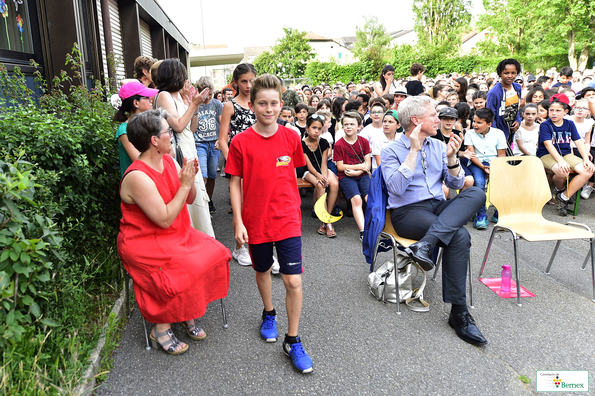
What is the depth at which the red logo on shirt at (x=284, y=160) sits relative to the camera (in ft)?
9.49

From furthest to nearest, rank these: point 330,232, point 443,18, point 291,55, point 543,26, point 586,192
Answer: point 443,18 < point 291,55 < point 543,26 < point 586,192 < point 330,232

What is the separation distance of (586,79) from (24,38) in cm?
1352

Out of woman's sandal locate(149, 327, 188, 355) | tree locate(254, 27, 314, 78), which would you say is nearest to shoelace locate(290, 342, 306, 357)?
woman's sandal locate(149, 327, 188, 355)

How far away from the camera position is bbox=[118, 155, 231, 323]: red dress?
2820 mm

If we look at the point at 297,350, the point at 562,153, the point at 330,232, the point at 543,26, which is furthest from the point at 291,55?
the point at 297,350

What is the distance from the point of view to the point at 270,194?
9.41 feet

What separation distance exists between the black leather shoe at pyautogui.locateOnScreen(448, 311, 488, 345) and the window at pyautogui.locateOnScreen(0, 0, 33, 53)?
5894 millimetres

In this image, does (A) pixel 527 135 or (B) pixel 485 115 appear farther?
(A) pixel 527 135

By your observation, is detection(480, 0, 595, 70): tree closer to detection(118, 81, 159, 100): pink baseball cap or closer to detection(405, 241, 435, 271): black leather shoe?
detection(405, 241, 435, 271): black leather shoe

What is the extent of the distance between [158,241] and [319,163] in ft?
12.3

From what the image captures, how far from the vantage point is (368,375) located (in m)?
2.79

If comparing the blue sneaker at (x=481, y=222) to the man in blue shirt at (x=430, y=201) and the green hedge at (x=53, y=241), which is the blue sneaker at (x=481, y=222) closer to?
the man in blue shirt at (x=430, y=201)
